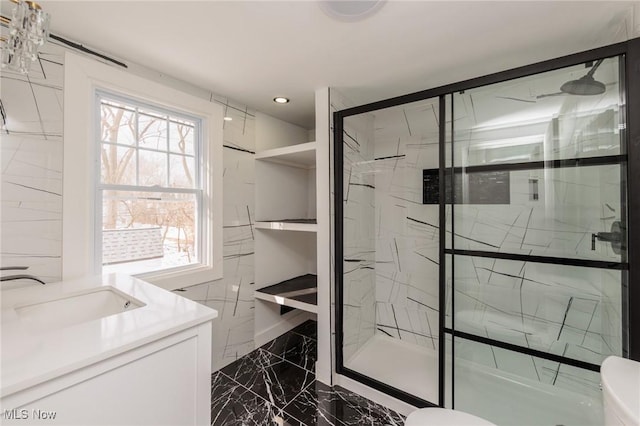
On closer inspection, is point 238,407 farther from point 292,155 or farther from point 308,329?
point 292,155

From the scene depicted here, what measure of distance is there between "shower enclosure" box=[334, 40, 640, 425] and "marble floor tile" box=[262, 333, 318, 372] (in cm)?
39

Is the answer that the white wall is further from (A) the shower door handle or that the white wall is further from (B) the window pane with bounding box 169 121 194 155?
(A) the shower door handle

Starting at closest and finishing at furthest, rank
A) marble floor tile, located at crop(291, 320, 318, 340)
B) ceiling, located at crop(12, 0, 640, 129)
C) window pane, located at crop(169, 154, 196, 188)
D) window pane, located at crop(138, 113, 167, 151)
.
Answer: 1. ceiling, located at crop(12, 0, 640, 129)
2. window pane, located at crop(138, 113, 167, 151)
3. window pane, located at crop(169, 154, 196, 188)
4. marble floor tile, located at crop(291, 320, 318, 340)

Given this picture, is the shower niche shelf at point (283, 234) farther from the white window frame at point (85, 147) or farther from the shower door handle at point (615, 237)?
the shower door handle at point (615, 237)

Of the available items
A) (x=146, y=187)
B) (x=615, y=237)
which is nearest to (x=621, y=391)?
(x=615, y=237)

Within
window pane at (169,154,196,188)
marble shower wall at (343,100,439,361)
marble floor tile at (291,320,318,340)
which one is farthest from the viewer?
marble floor tile at (291,320,318,340)

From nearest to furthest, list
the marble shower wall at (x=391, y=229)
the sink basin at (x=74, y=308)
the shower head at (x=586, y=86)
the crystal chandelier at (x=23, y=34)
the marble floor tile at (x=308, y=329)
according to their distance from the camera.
Answer: the crystal chandelier at (x=23, y=34) < the sink basin at (x=74, y=308) < the shower head at (x=586, y=86) < the marble shower wall at (x=391, y=229) < the marble floor tile at (x=308, y=329)

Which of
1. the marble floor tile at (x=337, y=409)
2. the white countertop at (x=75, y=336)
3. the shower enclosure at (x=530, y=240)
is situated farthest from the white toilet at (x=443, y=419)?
Answer: the white countertop at (x=75, y=336)

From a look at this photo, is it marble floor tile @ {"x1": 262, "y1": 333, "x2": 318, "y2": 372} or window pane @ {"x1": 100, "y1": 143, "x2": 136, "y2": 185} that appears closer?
window pane @ {"x1": 100, "y1": 143, "x2": 136, "y2": 185}

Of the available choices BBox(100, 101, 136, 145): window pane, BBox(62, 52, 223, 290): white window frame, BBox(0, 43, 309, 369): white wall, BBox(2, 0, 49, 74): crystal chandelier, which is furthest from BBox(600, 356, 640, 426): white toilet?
BBox(100, 101, 136, 145): window pane

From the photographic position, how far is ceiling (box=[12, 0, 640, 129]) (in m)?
1.23

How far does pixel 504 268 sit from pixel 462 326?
44cm

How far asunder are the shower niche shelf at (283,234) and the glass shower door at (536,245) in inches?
42.1

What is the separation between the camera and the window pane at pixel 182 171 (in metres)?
2.00
